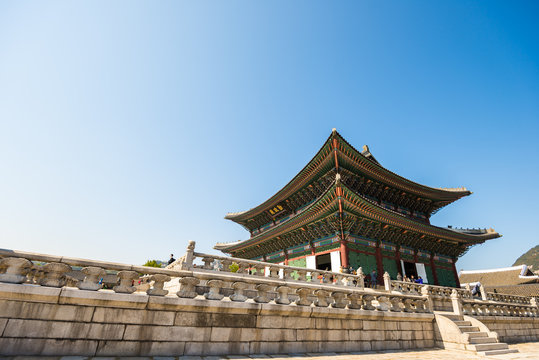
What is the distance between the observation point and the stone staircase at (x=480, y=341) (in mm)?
8453

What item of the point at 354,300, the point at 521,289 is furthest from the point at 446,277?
the point at 521,289

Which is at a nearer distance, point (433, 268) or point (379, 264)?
point (379, 264)

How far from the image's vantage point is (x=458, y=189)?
79.2 ft

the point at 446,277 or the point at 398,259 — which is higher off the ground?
the point at 398,259

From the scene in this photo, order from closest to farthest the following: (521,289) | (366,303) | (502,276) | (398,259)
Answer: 1. (366,303)
2. (398,259)
3. (521,289)
4. (502,276)

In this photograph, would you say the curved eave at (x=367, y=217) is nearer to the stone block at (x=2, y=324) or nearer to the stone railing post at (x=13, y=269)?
the stone railing post at (x=13, y=269)

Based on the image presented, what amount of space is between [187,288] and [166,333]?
0.93 m

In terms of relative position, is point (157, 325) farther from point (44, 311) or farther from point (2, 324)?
point (2, 324)

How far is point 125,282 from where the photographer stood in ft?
18.3

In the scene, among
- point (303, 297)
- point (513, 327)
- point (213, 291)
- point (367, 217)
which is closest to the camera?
point (213, 291)

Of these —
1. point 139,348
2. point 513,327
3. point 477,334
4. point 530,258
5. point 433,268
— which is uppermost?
point 530,258

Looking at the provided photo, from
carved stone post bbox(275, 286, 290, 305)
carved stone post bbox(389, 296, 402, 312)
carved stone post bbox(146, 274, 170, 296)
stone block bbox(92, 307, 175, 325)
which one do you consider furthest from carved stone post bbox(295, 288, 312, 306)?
carved stone post bbox(389, 296, 402, 312)

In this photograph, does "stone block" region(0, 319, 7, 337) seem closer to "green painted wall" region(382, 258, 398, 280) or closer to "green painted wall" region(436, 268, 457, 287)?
"green painted wall" region(382, 258, 398, 280)

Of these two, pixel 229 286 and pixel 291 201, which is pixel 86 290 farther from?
pixel 291 201
